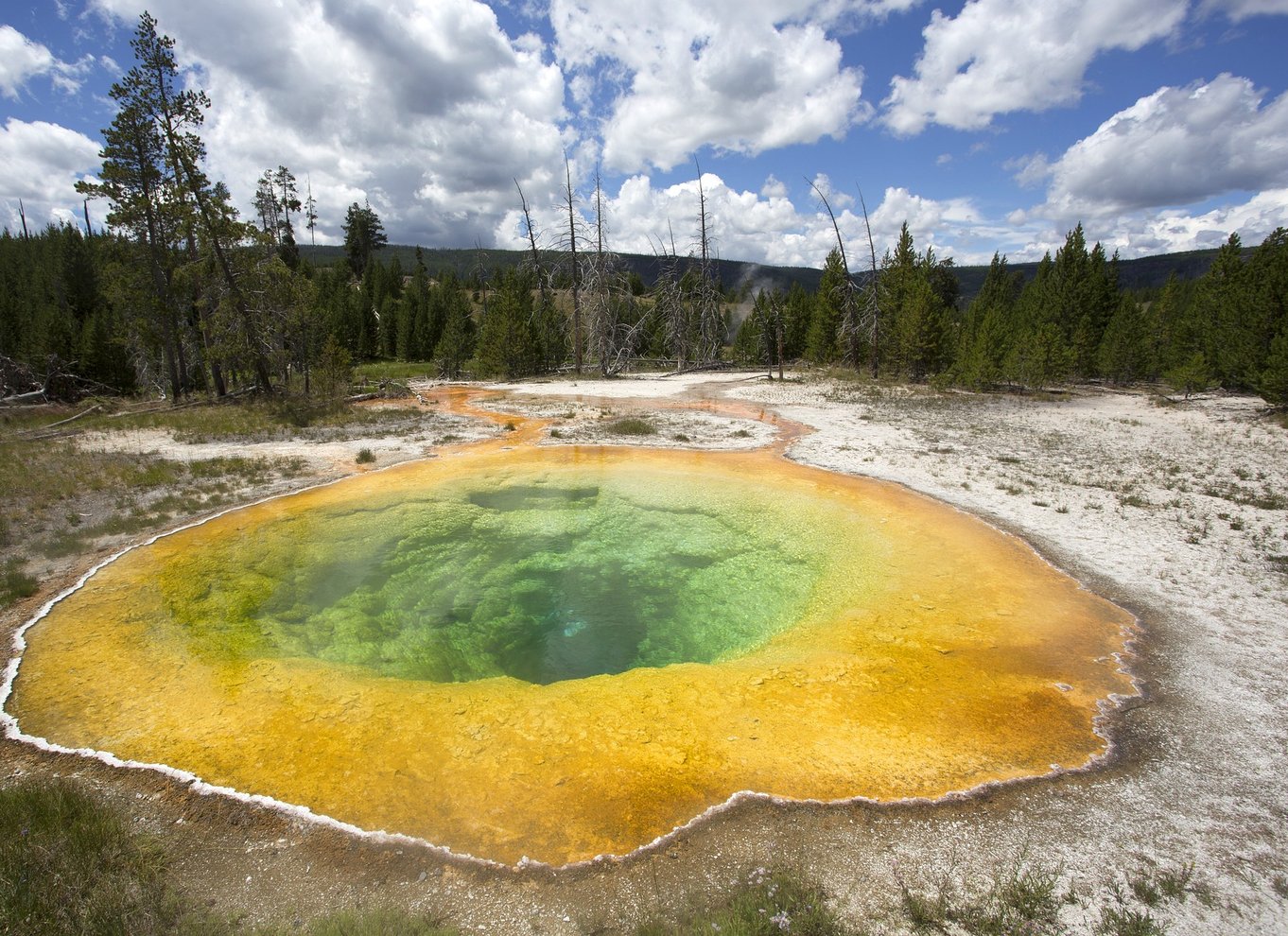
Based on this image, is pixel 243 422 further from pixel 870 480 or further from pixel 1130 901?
pixel 1130 901

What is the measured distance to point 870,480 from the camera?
1289 cm

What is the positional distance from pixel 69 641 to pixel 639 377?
→ 32.2 m

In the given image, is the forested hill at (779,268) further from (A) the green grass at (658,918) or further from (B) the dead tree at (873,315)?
(A) the green grass at (658,918)

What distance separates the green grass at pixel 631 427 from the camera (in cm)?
1831

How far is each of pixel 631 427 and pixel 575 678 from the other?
41.8 ft

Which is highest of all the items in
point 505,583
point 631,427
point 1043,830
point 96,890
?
point 631,427

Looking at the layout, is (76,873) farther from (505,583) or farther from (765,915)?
(505,583)

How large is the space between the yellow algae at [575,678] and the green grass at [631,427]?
7.62 metres

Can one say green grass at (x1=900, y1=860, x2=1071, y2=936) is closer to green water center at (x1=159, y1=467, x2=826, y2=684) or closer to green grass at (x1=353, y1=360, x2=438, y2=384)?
green water center at (x1=159, y1=467, x2=826, y2=684)

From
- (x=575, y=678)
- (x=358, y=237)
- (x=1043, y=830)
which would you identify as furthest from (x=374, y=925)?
(x=358, y=237)

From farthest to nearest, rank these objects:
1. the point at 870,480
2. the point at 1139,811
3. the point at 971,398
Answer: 1. the point at 971,398
2. the point at 870,480
3. the point at 1139,811

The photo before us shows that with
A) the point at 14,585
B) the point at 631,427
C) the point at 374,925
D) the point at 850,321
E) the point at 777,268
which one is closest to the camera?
the point at 374,925

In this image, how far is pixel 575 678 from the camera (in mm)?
6387

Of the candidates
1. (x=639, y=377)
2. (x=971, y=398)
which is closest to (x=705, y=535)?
(x=971, y=398)
